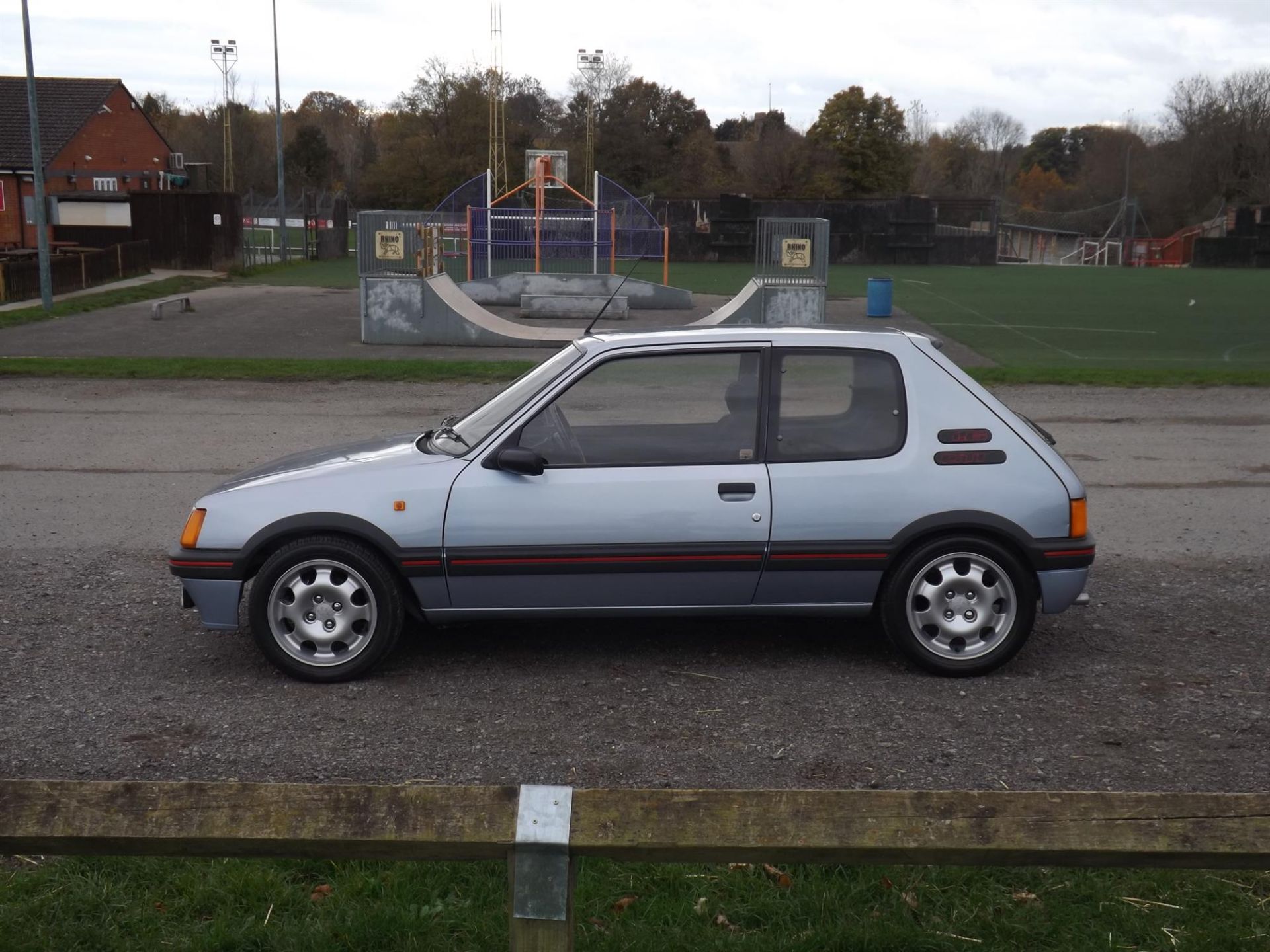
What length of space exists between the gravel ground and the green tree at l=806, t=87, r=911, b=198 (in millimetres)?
67378

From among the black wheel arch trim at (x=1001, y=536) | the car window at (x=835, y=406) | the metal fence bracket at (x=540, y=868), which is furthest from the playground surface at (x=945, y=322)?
the metal fence bracket at (x=540, y=868)

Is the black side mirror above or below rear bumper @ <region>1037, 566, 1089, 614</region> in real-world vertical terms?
above

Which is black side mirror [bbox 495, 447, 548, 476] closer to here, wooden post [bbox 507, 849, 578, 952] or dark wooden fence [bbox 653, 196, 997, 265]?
wooden post [bbox 507, 849, 578, 952]

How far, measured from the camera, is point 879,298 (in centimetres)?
2616

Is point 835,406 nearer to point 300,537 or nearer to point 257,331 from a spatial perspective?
point 300,537

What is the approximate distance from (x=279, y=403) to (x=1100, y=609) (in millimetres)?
9969

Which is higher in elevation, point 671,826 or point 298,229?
point 671,826

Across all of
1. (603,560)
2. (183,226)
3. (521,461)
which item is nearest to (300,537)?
(521,461)

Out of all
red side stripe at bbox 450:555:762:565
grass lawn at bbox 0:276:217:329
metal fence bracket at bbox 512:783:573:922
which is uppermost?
metal fence bracket at bbox 512:783:573:922

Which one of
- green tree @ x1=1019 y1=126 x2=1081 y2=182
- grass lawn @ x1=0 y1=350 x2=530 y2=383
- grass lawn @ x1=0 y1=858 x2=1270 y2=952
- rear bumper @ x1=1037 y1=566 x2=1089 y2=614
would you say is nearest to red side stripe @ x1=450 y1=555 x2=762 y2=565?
rear bumper @ x1=1037 y1=566 x2=1089 y2=614

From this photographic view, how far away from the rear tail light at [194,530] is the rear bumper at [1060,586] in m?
3.68

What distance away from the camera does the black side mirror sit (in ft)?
18.2

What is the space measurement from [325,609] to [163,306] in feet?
71.7

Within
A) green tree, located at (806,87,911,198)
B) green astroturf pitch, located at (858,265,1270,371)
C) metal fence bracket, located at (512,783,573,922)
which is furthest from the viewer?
green tree, located at (806,87,911,198)
